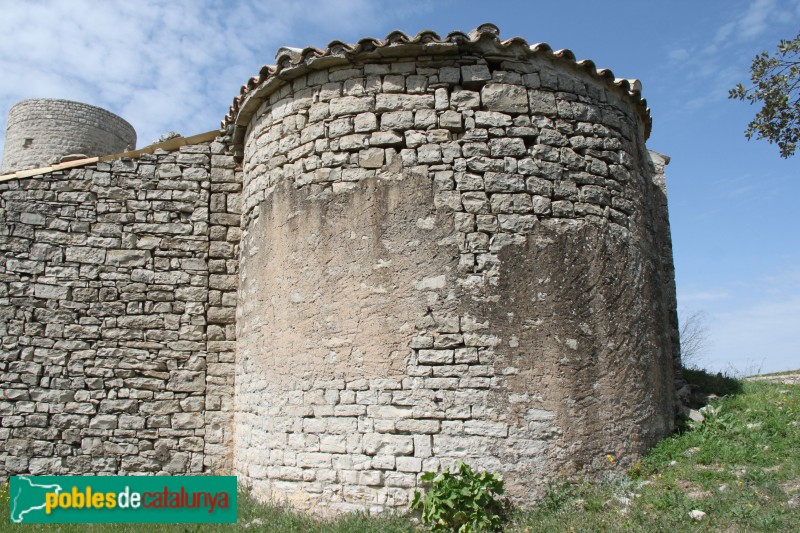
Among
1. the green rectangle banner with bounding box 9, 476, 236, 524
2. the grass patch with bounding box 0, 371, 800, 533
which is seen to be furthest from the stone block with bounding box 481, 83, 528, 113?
the green rectangle banner with bounding box 9, 476, 236, 524

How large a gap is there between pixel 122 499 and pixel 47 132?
922cm

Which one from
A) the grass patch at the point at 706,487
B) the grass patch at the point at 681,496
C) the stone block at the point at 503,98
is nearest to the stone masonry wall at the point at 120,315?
the grass patch at the point at 681,496

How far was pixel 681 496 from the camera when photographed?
5.18 meters

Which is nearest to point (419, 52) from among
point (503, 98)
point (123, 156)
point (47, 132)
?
point (503, 98)

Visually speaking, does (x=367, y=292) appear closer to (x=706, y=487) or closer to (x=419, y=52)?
(x=419, y=52)

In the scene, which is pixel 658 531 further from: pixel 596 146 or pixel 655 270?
pixel 596 146

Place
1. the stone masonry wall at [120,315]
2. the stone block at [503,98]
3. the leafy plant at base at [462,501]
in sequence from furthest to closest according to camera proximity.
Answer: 1. the stone masonry wall at [120,315]
2. the stone block at [503,98]
3. the leafy plant at base at [462,501]

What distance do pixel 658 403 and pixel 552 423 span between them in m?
1.37

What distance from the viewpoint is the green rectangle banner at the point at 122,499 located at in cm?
604

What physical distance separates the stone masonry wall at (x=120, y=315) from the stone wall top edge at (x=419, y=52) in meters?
1.74

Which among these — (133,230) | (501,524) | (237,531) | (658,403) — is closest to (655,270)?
(658,403)

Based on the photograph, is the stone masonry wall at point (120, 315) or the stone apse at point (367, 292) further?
the stone masonry wall at point (120, 315)

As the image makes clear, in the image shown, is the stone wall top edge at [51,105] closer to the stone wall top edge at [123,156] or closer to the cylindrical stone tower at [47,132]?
the cylindrical stone tower at [47,132]

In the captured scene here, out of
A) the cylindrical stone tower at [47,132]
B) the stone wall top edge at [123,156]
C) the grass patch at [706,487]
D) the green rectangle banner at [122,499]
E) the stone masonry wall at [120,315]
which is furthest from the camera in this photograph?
the cylindrical stone tower at [47,132]
